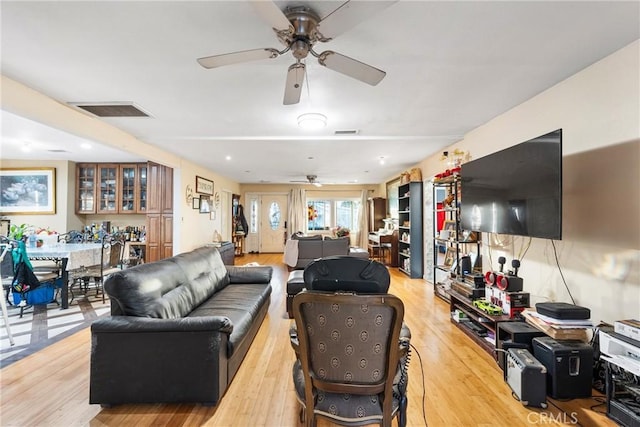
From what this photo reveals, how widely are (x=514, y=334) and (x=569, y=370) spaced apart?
0.38 meters

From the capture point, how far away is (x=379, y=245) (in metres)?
7.70

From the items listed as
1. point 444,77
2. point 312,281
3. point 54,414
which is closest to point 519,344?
point 312,281

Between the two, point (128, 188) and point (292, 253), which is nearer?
point (292, 253)

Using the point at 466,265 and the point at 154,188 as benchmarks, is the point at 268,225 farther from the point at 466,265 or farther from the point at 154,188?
the point at 466,265

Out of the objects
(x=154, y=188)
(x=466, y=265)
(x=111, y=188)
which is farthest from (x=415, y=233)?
(x=111, y=188)

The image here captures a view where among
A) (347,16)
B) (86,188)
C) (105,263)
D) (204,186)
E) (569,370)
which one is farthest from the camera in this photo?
(204,186)

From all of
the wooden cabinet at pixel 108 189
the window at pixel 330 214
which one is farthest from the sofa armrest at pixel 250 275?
the window at pixel 330 214

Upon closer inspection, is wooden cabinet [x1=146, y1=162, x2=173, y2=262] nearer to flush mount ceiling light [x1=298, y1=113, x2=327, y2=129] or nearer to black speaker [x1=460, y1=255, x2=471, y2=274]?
flush mount ceiling light [x1=298, y1=113, x2=327, y2=129]

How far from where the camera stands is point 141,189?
6227 mm

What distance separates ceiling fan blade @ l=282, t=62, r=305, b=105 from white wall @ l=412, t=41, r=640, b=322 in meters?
2.22

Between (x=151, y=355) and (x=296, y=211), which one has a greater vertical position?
(x=296, y=211)

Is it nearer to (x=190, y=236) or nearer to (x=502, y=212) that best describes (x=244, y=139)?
(x=190, y=236)

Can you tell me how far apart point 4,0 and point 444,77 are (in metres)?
2.87

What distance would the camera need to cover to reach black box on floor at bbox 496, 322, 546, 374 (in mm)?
2326
